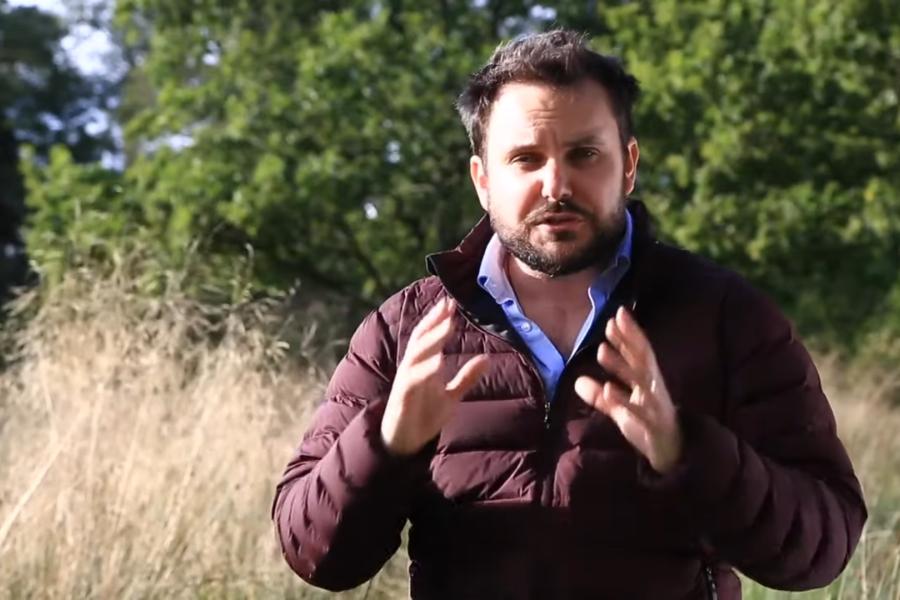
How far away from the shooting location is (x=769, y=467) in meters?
1.94

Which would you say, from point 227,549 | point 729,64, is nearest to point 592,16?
point 729,64

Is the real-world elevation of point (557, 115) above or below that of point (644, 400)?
above

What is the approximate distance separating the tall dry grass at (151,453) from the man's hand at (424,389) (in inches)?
93.4

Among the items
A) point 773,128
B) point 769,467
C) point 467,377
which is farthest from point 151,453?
point 773,128

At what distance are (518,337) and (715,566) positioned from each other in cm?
47

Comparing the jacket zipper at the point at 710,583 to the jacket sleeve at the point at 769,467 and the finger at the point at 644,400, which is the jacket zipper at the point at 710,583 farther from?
the finger at the point at 644,400

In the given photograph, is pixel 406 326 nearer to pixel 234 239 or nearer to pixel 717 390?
pixel 717 390

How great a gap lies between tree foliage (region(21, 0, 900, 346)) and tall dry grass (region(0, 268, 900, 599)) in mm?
7945

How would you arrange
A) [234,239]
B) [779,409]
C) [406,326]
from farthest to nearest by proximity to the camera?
1. [234,239]
2. [406,326]
3. [779,409]

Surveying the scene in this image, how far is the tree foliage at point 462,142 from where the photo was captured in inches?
568

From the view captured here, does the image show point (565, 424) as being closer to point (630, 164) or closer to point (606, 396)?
point (606, 396)

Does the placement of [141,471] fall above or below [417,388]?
below

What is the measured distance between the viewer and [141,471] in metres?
4.73

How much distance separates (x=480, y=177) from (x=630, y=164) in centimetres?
25
